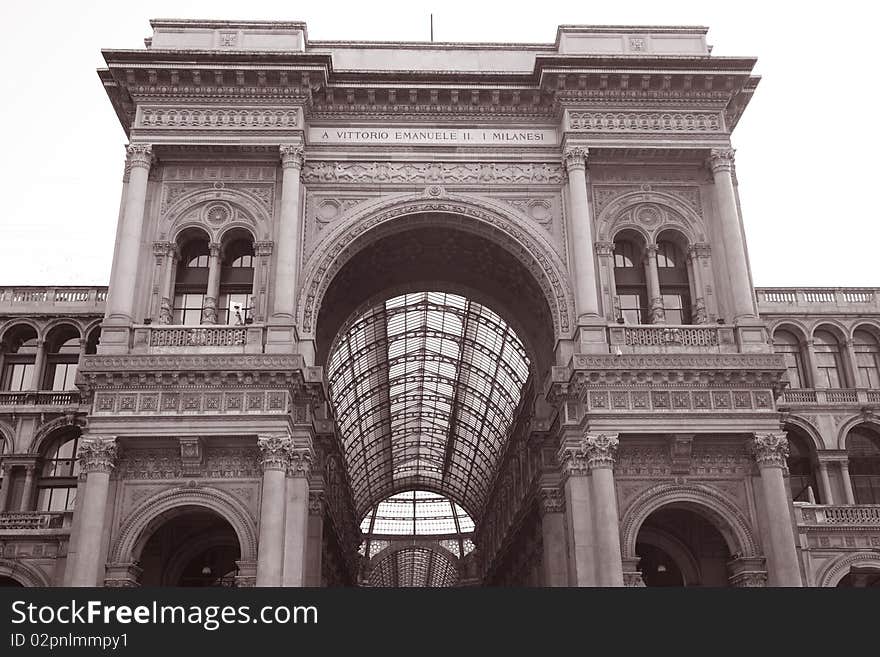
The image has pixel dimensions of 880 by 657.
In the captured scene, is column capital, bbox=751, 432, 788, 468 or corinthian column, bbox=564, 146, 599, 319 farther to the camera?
corinthian column, bbox=564, 146, 599, 319

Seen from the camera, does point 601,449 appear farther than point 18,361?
No

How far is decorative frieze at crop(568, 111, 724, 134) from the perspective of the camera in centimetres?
3356

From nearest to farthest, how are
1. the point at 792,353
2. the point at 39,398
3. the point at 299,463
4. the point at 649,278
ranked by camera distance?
the point at 299,463
the point at 649,278
the point at 39,398
the point at 792,353

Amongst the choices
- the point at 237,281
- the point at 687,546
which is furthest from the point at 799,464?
the point at 237,281

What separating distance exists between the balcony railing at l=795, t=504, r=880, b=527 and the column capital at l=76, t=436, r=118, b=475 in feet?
87.4

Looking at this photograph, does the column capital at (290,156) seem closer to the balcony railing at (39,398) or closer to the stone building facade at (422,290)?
the stone building facade at (422,290)

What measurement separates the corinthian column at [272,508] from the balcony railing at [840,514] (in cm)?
2206

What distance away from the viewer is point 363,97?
34250mm

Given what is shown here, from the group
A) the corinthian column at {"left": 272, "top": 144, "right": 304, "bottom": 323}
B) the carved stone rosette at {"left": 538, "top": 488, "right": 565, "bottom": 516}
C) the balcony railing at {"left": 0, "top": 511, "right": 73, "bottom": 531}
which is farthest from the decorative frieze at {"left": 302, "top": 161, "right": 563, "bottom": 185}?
the balcony railing at {"left": 0, "top": 511, "right": 73, "bottom": 531}

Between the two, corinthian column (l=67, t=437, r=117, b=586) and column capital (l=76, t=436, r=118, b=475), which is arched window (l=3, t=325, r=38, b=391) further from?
corinthian column (l=67, t=437, r=117, b=586)

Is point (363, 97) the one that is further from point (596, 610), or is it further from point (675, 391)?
point (596, 610)

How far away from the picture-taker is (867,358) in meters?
45.0

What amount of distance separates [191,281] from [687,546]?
19.5m

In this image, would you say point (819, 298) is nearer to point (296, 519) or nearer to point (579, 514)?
point (579, 514)
